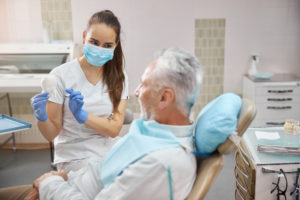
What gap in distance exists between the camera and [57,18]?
12.1 ft

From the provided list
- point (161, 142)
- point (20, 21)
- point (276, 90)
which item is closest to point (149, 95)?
point (161, 142)

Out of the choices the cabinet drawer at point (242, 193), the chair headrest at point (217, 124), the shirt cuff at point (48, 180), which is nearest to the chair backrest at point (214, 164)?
the chair headrest at point (217, 124)

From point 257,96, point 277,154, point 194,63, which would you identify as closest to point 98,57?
point 194,63

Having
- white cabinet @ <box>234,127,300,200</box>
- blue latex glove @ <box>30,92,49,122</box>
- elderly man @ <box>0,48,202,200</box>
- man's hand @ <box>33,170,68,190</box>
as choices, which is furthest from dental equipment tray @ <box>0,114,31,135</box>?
→ white cabinet @ <box>234,127,300,200</box>

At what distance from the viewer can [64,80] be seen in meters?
1.73

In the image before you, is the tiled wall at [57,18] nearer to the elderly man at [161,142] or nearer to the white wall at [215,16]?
the white wall at [215,16]

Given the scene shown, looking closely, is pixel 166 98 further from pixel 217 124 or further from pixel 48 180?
pixel 48 180

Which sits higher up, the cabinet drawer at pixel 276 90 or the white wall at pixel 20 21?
the white wall at pixel 20 21

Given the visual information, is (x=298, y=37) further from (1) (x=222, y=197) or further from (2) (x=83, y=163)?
(2) (x=83, y=163)

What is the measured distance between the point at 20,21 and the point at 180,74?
3164mm

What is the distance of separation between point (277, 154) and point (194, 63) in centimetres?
112

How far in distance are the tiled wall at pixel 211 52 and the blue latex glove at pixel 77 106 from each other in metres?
2.32

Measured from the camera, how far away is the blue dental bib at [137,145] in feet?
3.67

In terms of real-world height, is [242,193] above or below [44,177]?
below
